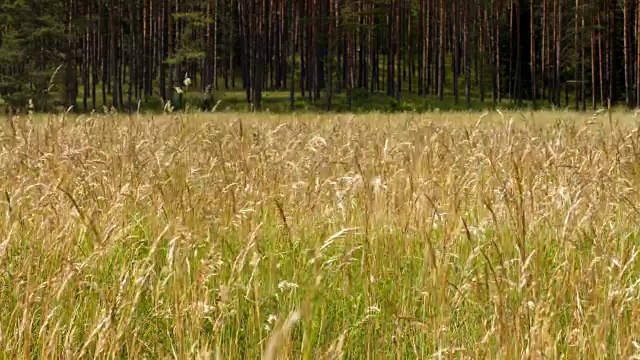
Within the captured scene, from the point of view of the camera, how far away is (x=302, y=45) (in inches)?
1779

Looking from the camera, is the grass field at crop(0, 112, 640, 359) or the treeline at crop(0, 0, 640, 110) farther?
the treeline at crop(0, 0, 640, 110)

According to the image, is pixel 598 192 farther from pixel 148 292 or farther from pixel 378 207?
pixel 148 292

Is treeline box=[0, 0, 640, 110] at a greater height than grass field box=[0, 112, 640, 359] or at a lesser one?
greater

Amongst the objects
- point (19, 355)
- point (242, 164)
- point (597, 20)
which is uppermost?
point (597, 20)

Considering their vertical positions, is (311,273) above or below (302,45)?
below

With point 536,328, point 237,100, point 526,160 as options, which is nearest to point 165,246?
point 536,328

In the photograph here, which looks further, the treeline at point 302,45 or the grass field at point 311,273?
the treeline at point 302,45

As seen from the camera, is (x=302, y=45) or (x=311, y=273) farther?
(x=302, y=45)

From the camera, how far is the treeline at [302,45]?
4009 cm

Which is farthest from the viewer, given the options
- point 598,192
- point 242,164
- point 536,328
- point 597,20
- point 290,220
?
point 597,20

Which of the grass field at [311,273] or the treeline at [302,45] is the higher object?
the treeline at [302,45]

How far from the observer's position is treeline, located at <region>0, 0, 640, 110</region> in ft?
132

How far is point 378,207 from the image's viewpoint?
3.24 meters

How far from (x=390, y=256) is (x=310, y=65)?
148 feet
